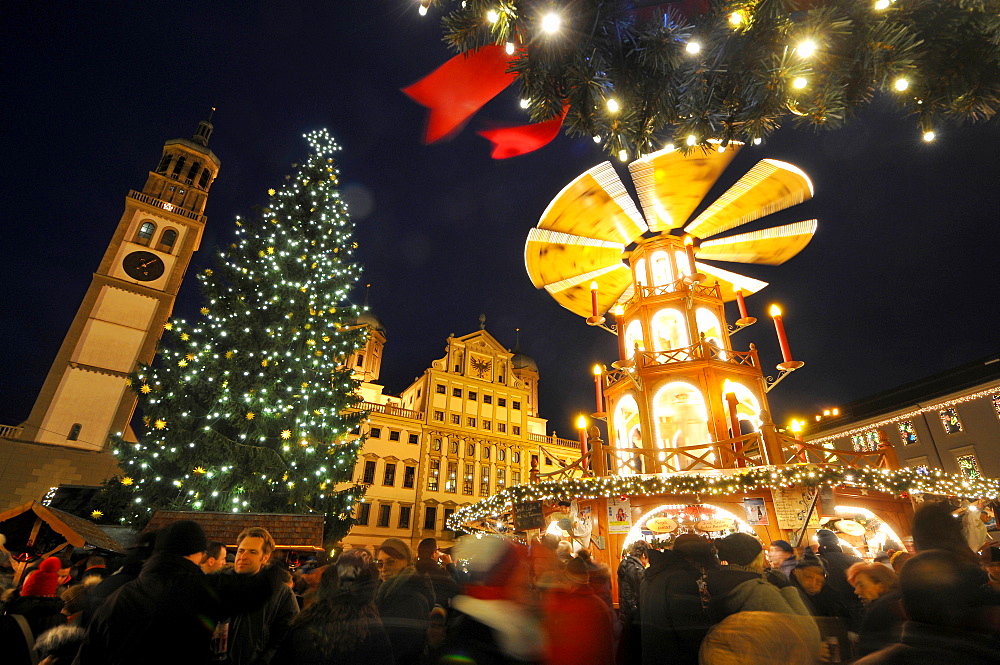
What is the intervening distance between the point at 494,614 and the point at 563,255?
14.2m

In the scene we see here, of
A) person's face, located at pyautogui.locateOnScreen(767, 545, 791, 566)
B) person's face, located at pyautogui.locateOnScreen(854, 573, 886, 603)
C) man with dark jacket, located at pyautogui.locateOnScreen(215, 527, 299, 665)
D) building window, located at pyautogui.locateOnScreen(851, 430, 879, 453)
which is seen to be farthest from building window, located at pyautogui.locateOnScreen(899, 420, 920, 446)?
man with dark jacket, located at pyautogui.locateOnScreen(215, 527, 299, 665)

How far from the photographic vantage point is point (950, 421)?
992 inches

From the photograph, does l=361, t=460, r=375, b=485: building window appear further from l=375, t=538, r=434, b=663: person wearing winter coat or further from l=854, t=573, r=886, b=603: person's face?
l=854, t=573, r=886, b=603: person's face

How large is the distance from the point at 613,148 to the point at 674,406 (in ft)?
43.9

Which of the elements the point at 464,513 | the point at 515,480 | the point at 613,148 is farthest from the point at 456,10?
the point at 515,480

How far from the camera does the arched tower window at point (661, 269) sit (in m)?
15.9

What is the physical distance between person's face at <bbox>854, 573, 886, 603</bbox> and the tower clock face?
33924 millimetres

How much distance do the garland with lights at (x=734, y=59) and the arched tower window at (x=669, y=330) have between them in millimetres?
11752

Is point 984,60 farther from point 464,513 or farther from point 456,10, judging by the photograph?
point 464,513

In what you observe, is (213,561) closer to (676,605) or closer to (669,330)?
(676,605)

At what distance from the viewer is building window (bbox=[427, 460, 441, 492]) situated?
3569 centimetres

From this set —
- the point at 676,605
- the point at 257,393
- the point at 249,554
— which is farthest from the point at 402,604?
the point at 257,393

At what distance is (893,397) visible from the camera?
27828 millimetres

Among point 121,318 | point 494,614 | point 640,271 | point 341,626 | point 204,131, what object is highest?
point 204,131
